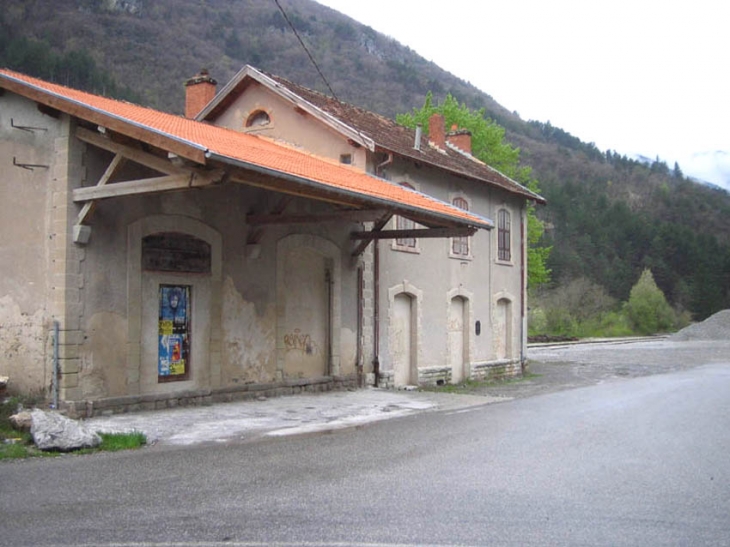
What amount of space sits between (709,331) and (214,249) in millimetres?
49982

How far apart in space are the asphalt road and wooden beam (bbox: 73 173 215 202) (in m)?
3.41

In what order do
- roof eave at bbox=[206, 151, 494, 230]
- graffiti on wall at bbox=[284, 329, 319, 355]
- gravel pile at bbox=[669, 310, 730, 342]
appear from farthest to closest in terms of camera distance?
gravel pile at bbox=[669, 310, 730, 342]
graffiti on wall at bbox=[284, 329, 319, 355]
roof eave at bbox=[206, 151, 494, 230]

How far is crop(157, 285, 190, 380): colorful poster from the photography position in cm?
1240

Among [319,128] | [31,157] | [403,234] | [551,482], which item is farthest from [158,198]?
[551,482]

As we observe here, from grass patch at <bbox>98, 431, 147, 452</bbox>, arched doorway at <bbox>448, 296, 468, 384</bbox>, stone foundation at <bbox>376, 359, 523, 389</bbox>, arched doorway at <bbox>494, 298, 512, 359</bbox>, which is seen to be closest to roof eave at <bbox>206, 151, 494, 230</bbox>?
grass patch at <bbox>98, 431, 147, 452</bbox>

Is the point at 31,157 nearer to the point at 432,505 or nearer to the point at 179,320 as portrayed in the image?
the point at 179,320

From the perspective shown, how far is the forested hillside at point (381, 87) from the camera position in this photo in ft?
207

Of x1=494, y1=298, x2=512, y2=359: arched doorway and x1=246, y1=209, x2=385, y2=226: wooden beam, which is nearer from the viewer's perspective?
x1=246, y1=209, x2=385, y2=226: wooden beam

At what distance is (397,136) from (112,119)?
36.7 ft

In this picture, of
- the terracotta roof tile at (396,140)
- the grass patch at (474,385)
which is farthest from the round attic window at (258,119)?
the grass patch at (474,385)

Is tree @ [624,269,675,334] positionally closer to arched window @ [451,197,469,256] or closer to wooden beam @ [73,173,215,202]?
arched window @ [451,197,469,256]

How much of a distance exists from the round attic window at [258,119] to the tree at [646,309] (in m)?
55.1

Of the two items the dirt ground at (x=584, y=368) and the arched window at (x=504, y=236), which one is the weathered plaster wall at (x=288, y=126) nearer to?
the dirt ground at (x=584, y=368)

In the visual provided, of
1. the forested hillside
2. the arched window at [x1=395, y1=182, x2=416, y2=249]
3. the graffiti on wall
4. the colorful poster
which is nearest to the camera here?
the colorful poster
